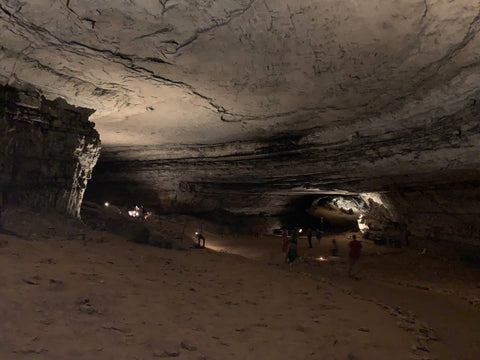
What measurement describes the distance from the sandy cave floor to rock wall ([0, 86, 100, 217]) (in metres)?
0.93

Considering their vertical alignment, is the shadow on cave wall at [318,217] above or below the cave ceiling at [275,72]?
below

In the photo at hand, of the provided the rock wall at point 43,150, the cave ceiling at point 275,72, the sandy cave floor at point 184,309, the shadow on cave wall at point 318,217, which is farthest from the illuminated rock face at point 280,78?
the shadow on cave wall at point 318,217

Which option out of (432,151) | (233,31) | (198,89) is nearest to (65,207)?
(198,89)

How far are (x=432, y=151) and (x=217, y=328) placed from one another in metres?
9.29

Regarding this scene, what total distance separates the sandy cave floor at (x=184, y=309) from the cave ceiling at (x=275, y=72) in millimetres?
3875

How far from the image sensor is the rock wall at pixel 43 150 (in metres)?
7.23

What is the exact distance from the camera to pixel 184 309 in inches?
181

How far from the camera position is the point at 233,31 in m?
5.21

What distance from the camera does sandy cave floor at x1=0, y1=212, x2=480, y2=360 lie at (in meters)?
3.37

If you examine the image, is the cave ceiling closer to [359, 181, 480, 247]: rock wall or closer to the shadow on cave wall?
[359, 181, 480, 247]: rock wall

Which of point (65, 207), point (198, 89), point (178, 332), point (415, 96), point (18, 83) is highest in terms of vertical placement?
point (415, 96)

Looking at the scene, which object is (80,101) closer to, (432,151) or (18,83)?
(18,83)

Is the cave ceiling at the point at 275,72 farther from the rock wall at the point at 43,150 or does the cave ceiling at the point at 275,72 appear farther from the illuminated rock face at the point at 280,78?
the rock wall at the point at 43,150

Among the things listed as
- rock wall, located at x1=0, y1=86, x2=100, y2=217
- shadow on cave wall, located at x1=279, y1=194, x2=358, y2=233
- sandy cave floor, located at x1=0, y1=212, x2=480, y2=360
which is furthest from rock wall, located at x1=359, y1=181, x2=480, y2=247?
rock wall, located at x1=0, y1=86, x2=100, y2=217
